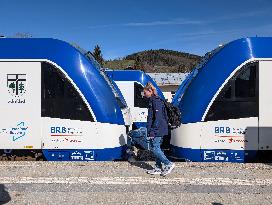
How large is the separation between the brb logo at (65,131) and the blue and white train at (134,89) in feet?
24.2

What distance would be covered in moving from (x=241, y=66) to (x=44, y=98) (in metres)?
3.87

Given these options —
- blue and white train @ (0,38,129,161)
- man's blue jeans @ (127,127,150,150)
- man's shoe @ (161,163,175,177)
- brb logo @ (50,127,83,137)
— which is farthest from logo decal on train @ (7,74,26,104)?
man's shoe @ (161,163,175,177)

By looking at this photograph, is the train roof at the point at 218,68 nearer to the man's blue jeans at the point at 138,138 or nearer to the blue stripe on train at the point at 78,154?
the man's blue jeans at the point at 138,138

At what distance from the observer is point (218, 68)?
23.5ft

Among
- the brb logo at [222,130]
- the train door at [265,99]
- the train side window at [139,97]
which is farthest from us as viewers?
the train side window at [139,97]

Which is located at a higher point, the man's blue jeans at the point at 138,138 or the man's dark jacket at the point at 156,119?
the man's dark jacket at the point at 156,119

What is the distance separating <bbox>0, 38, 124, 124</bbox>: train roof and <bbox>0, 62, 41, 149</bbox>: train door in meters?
0.21

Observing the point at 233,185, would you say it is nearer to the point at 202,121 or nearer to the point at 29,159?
the point at 202,121

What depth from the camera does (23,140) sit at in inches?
287

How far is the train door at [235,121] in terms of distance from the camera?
7031mm

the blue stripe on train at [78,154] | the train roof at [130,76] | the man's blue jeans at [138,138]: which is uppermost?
the train roof at [130,76]

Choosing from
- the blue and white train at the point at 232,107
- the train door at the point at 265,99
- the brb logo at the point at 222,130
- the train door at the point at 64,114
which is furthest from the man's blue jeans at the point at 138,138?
the train door at the point at 265,99

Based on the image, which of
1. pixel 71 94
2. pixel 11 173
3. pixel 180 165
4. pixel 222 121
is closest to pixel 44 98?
pixel 71 94

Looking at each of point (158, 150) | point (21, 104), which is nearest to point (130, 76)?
point (21, 104)
